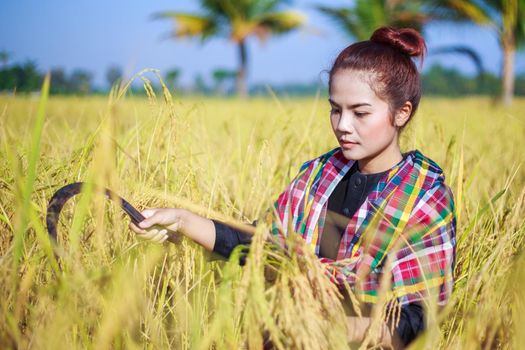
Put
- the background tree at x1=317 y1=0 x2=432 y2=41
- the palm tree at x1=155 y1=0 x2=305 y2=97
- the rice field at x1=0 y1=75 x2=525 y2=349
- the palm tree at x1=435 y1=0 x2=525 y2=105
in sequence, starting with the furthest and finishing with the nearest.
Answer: the palm tree at x1=155 y1=0 x2=305 y2=97, the background tree at x1=317 y1=0 x2=432 y2=41, the palm tree at x1=435 y1=0 x2=525 y2=105, the rice field at x1=0 y1=75 x2=525 y2=349

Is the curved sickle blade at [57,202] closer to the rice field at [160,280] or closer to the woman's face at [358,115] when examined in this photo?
the rice field at [160,280]

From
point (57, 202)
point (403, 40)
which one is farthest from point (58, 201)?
point (403, 40)

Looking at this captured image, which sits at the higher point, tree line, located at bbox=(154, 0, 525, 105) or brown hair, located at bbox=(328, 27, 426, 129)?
tree line, located at bbox=(154, 0, 525, 105)

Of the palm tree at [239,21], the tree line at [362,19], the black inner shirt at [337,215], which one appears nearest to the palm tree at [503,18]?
the tree line at [362,19]

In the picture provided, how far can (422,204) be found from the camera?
836mm

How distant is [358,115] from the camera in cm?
86

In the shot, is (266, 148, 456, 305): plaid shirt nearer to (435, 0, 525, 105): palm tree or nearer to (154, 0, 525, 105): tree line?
(154, 0, 525, 105): tree line

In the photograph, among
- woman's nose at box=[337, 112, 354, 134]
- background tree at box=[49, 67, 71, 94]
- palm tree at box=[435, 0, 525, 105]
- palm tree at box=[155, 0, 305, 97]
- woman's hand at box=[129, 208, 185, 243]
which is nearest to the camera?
woman's hand at box=[129, 208, 185, 243]

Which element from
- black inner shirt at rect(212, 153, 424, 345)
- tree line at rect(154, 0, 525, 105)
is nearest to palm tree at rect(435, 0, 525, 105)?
tree line at rect(154, 0, 525, 105)

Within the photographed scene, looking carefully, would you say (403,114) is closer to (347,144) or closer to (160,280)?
(347,144)

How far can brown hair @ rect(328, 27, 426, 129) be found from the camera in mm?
880

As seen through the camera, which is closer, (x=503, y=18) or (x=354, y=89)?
(x=354, y=89)

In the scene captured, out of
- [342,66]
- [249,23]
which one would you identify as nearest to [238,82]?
[249,23]

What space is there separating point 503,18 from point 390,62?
911 centimetres
